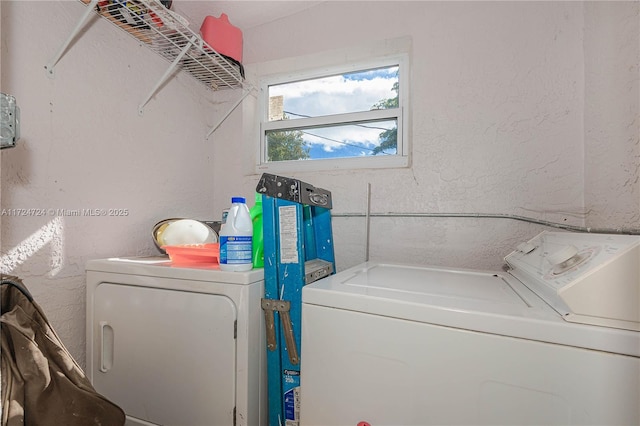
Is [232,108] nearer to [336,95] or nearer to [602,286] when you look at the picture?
[336,95]

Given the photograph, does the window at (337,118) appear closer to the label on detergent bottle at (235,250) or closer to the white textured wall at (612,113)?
the white textured wall at (612,113)

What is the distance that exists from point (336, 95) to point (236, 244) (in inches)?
57.9

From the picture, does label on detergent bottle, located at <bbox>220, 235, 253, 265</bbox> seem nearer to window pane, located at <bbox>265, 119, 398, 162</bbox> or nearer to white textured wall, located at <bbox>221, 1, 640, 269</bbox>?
white textured wall, located at <bbox>221, 1, 640, 269</bbox>

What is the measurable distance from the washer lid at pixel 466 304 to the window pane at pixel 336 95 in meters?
1.31

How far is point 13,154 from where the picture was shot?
1.19 meters

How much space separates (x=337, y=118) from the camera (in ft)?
6.91

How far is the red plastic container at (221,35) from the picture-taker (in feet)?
6.13

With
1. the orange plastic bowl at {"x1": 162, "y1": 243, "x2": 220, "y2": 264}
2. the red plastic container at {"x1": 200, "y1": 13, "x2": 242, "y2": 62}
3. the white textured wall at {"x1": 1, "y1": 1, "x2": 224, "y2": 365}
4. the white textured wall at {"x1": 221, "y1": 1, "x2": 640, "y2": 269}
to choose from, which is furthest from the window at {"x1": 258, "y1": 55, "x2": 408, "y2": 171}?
the orange plastic bowl at {"x1": 162, "y1": 243, "x2": 220, "y2": 264}

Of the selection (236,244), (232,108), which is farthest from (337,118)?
(236,244)

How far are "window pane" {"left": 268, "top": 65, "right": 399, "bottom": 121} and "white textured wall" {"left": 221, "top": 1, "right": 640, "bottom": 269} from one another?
0.63 feet

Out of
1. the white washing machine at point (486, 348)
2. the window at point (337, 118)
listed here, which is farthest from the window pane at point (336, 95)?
the white washing machine at point (486, 348)

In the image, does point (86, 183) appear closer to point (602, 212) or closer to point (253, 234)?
point (253, 234)

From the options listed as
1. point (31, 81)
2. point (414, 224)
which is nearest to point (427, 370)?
point (414, 224)

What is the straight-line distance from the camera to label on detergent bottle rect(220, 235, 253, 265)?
1.14 meters
